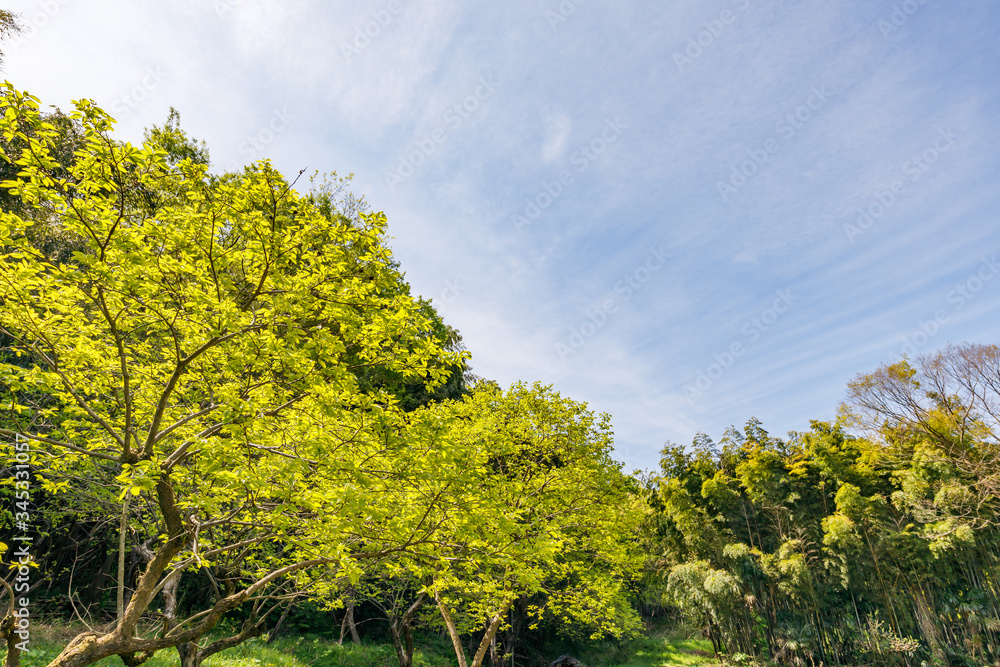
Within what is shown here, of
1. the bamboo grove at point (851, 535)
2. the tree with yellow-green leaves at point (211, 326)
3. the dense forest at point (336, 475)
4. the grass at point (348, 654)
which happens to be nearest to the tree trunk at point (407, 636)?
the dense forest at point (336, 475)

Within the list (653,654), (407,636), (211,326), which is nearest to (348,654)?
(407,636)

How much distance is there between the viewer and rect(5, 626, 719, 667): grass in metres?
8.81

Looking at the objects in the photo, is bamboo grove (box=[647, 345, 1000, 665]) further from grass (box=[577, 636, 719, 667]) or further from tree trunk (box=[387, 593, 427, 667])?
tree trunk (box=[387, 593, 427, 667])

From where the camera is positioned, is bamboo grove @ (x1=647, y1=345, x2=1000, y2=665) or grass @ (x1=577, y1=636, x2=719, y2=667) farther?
grass @ (x1=577, y1=636, x2=719, y2=667)

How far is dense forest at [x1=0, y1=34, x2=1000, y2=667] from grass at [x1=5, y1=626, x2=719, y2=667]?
0.98 m

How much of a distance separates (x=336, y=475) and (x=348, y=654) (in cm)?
1278

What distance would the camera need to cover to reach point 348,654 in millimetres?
13367

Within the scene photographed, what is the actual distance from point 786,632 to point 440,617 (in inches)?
543

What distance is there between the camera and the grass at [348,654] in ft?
28.9

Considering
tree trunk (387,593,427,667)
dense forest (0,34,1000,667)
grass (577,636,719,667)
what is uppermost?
dense forest (0,34,1000,667)

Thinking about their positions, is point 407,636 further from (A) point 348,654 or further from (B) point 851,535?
(B) point 851,535

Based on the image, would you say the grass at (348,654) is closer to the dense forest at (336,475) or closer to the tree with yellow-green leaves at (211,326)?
the dense forest at (336,475)

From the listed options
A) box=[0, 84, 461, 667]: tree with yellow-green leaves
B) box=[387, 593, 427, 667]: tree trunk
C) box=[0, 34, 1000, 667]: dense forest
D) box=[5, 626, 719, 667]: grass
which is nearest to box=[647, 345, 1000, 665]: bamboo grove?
box=[0, 34, 1000, 667]: dense forest

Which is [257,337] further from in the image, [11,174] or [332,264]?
[11,174]
